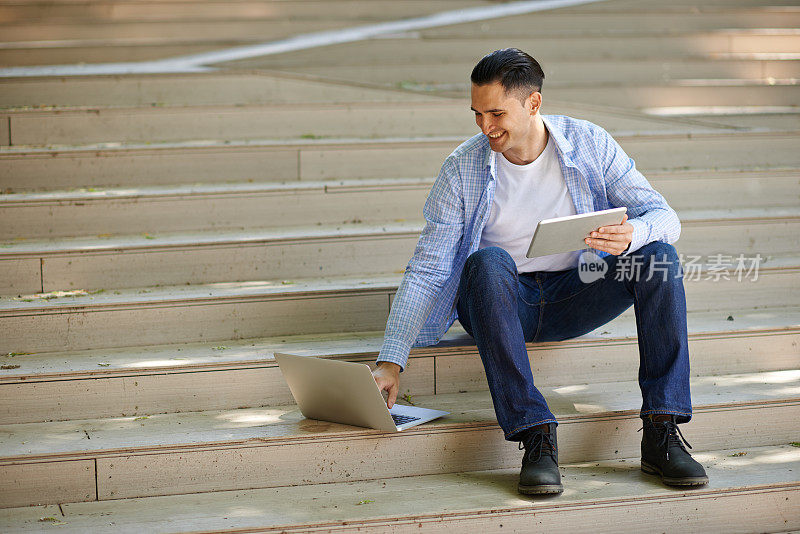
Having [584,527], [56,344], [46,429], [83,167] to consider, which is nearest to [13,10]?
[83,167]

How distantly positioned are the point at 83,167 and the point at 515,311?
2202mm

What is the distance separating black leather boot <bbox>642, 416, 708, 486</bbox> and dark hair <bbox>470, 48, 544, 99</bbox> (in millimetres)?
1021

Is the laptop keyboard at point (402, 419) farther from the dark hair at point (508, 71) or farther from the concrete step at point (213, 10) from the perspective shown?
the concrete step at point (213, 10)

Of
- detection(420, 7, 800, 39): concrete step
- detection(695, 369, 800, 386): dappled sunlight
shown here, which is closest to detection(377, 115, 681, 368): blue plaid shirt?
detection(695, 369, 800, 386): dappled sunlight

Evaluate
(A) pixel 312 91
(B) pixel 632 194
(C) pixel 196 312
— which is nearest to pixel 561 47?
(A) pixel 312 91

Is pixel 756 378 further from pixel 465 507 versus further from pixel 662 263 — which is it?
pixel 465 507

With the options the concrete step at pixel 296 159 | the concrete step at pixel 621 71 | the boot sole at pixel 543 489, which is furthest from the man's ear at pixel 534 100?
the concrete step at pixel 621 71

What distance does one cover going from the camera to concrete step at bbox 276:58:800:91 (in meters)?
4.77

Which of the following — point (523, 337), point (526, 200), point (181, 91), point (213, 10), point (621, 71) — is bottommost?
point (523, 337)

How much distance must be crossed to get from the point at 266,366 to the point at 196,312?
420mm

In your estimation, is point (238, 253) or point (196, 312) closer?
point (196, 312)

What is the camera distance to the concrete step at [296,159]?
3.70 m

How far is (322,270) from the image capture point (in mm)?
3367

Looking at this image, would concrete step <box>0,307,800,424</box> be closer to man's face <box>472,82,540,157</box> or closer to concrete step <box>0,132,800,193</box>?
man's face <box>472,82,540,157</box>
